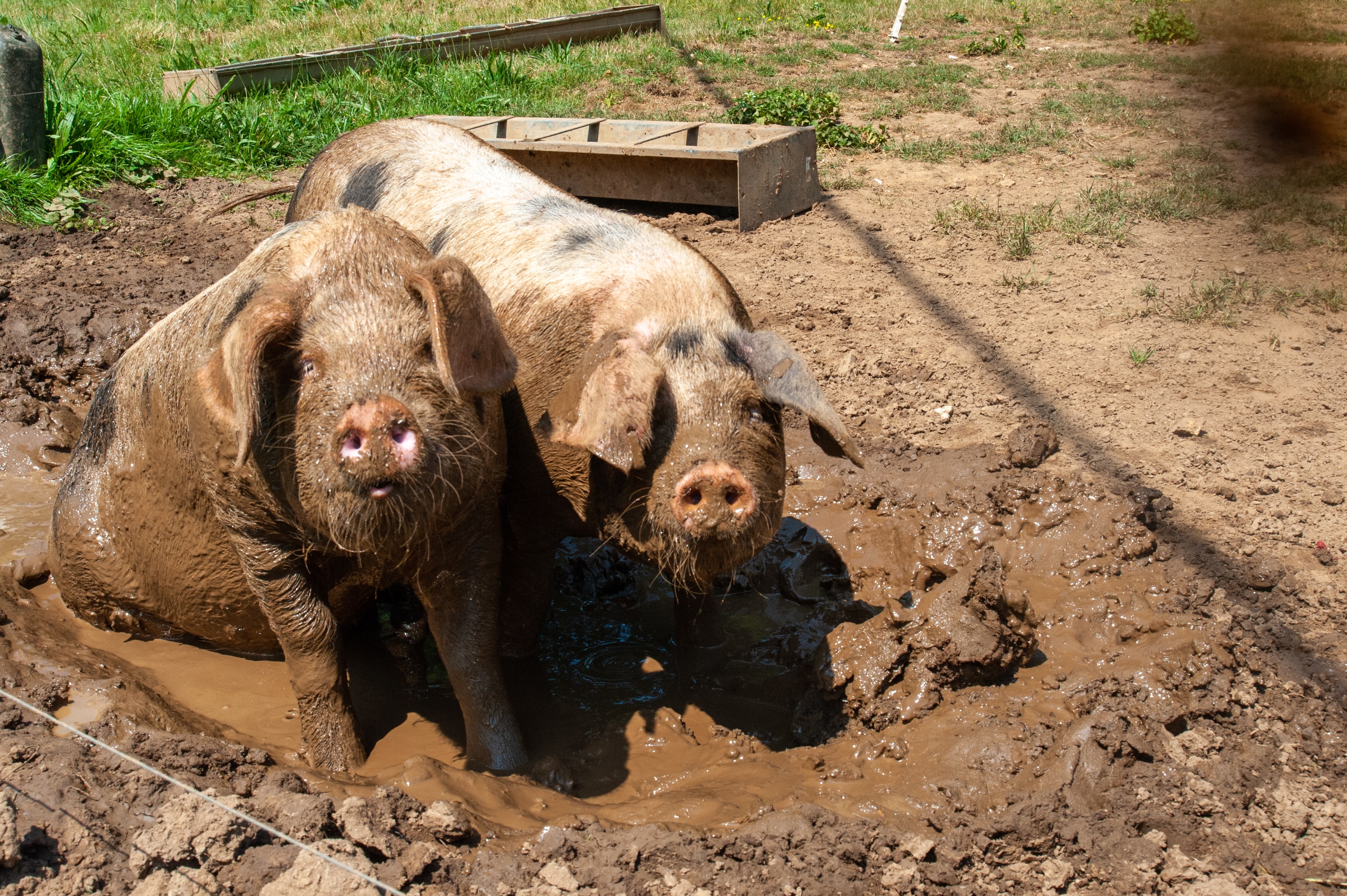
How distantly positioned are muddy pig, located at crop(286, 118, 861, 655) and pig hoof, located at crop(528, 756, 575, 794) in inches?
31.1

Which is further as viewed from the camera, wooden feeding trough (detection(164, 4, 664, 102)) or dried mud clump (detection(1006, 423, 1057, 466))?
wooden feeding trough (detection(164, 4, 664, 102))

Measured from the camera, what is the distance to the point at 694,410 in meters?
3.32

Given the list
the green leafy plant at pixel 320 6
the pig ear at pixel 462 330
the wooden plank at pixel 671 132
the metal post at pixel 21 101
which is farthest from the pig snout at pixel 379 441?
the green leafy plant at pixel 320 6

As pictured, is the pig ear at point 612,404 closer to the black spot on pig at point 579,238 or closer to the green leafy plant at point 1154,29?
the black spot on pig at point 579,238

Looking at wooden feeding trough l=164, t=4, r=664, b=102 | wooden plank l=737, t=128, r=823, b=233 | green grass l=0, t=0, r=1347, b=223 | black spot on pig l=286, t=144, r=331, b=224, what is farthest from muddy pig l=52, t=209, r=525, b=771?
wooden feeding trough l=164, t=4, r=664, b=102

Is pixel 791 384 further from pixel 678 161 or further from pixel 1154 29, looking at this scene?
pixel 1154 29

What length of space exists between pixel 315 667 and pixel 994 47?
11086mm

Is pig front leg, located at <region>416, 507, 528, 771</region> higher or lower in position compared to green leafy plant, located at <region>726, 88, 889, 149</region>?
lower

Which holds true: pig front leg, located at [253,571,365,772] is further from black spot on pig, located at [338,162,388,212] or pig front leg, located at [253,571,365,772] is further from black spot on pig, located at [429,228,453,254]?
black spot on pig, located at [338,162,388,212]

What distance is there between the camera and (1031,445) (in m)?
4.87

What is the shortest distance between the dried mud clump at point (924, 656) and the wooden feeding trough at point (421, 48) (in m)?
8.29

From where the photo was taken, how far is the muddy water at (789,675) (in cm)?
361

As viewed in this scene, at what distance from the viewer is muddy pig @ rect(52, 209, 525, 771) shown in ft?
9.88

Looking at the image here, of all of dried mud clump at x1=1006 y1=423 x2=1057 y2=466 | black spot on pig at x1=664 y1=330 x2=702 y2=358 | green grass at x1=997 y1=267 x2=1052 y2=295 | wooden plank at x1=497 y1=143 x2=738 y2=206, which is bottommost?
dried mud clump at x1=1006 y1=423 x2=1057 y2=466
